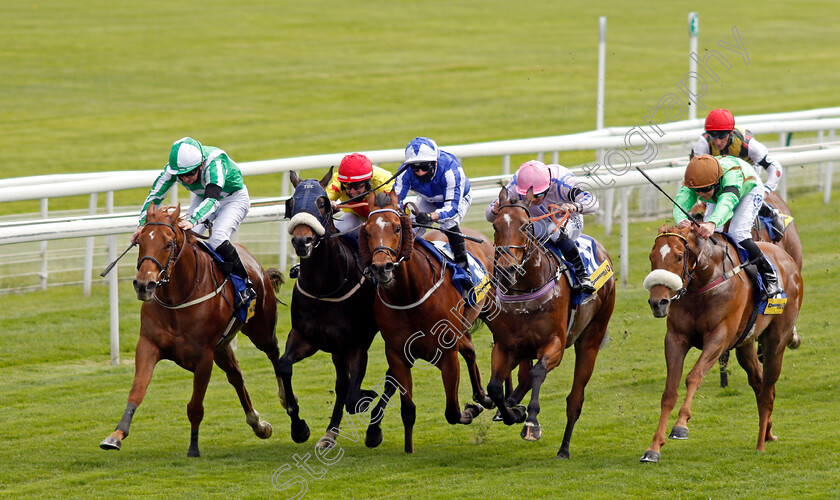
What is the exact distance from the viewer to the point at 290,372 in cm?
700

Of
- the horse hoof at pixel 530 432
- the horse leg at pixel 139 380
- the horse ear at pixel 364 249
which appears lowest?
the horse hoof at pixel 530 432

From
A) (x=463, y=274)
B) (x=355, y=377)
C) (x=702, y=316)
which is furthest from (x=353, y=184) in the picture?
(x=702, y=316)

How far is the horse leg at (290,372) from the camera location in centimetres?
696

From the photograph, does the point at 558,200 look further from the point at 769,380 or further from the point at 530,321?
the point at 769,380

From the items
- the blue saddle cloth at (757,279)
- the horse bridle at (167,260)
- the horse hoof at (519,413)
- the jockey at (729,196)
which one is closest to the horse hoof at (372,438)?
the horse hoof at (519,413)

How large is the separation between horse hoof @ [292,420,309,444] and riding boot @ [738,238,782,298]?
2.75 metres

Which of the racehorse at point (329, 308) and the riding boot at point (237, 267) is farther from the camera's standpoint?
the riding boot at point (237, 267)

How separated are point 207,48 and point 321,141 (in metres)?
9.39

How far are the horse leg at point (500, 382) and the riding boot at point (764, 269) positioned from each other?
4.91 feet

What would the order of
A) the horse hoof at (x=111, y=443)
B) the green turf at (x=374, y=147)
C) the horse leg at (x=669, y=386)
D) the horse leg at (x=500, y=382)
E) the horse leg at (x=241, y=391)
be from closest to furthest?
the horse hoof at (x=111, y=443), the horse leg at (x=669, y=386), the green turf at (x=374, y=147), the horse leg at (x=500, y=382), the horse leg at (x=241, y=391)

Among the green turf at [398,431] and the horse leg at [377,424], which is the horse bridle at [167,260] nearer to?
the green turf at [398,431]

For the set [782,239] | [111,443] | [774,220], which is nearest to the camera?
[111,443]

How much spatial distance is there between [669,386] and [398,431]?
1899 millimetres

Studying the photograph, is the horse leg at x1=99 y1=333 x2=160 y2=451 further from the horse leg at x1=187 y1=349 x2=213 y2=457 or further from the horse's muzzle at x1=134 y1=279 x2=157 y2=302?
the horse's muzzle at x1=134 y1=279 x2=157 y2=302
